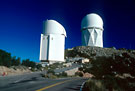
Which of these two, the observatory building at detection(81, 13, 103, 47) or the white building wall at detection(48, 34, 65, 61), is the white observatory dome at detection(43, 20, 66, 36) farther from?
the observatory building at detection(81, 13, 103, 47)

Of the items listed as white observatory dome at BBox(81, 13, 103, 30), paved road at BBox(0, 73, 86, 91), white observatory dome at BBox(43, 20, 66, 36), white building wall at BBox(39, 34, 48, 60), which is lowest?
paved road at BBox(0, 73, 86, 91)

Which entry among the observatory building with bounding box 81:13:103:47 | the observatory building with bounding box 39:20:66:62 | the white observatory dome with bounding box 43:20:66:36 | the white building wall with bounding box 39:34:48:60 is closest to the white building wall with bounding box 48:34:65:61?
the observatory building with bounding box 39:20:66:62

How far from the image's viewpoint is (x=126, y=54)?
54.2ft

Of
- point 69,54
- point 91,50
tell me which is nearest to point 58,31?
point 91,50

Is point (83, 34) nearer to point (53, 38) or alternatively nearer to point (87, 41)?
point (87, 41)

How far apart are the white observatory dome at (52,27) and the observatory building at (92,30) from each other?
93.8ft

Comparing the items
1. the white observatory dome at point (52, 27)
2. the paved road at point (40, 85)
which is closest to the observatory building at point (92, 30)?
the white observatory dome at point (52, 27)

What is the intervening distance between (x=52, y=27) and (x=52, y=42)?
5.58 metres

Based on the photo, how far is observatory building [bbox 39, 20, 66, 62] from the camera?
50.4 metres

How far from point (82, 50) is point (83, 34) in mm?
9225

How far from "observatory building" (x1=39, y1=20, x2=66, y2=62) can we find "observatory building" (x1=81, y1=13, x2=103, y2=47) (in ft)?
95.7

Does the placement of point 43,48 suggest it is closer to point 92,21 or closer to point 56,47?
point 56,47

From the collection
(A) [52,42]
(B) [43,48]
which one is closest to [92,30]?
(A) [52,42]

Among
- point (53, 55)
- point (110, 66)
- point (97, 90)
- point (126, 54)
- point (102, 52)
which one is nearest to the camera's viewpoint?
point (97, 90)
